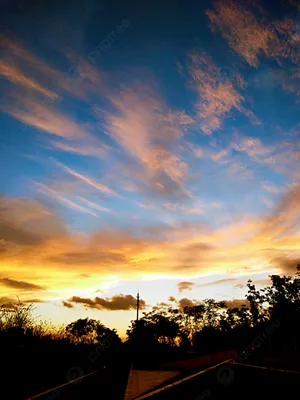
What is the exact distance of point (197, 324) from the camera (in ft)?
228

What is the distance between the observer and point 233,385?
73.2 inches

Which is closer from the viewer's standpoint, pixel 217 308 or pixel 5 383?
pixel 5 383

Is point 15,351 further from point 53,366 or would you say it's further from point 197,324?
point 197,324

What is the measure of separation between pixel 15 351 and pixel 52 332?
3543 mm

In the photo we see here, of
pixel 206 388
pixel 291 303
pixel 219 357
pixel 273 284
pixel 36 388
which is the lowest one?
pixel 36 388

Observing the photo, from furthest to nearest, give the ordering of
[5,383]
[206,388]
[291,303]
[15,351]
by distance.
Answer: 1. [291,303]
2. [15,351]
3. [5,383]
4. [206,388]

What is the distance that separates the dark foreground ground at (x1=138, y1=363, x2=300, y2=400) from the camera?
1.72m

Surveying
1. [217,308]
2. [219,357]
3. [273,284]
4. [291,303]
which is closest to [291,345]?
[291,303]

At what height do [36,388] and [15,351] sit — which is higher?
[15,351]

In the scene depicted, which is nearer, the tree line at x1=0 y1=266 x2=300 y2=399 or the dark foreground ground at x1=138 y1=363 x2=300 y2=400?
the dark foreground ground at x1=138 y1=363 x2=300 y2=400

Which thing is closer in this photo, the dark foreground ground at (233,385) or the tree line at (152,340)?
the dark foreground ground at (233,385)

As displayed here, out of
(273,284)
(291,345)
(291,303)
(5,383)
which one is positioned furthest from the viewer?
(273,284)

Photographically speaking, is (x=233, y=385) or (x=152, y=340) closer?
(x=233, y=385)

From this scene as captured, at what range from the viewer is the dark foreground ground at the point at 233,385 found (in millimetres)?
1720
